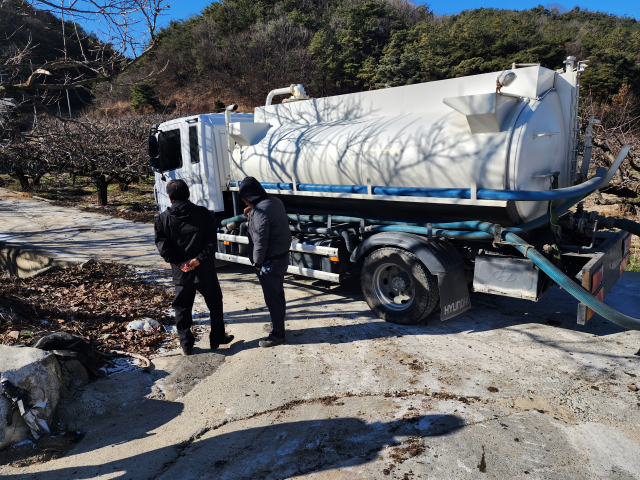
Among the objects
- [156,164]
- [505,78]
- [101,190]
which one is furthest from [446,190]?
[101,190]

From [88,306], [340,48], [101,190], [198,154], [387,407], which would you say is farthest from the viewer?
[340,48]

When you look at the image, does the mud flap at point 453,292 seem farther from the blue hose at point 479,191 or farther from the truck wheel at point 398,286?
the blue hose at point 479,191

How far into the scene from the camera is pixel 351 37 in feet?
150

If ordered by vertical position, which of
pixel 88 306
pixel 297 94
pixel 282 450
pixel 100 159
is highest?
pixel 297 94

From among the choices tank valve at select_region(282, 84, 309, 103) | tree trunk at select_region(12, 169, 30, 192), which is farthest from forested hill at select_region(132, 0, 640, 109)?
tank valve at select_region(282, 84, 309, 103)

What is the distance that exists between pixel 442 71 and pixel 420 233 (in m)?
40.4

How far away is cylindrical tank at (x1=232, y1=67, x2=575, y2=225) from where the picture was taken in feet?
14.7

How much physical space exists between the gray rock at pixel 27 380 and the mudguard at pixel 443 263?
3540mm

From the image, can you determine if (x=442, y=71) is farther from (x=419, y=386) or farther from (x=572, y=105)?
(x=419, y=386)

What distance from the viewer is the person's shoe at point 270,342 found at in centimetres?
479

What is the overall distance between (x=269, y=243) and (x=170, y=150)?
14.0 feet

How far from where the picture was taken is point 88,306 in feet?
19.5

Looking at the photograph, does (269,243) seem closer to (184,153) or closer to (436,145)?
(436,145)

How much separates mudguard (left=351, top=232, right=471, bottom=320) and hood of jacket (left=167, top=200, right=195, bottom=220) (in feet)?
7.39
